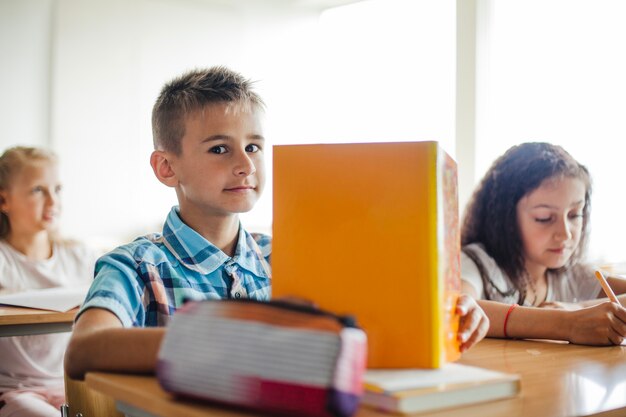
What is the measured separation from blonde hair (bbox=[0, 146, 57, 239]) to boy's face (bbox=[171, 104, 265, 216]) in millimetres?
1747

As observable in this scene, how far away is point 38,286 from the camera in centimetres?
281

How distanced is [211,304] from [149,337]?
0.59 feet

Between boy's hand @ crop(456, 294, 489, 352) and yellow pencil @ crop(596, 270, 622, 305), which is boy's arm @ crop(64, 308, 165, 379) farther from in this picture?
yellow pencil @ crop(596, 270, 622, 305)

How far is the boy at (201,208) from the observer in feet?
4.09

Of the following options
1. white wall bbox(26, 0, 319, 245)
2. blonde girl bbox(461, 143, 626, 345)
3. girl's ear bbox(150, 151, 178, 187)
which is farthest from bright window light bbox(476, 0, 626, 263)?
girl's ear bbox(150, 151, 178, 187)

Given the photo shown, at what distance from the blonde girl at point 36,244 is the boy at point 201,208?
1197mm

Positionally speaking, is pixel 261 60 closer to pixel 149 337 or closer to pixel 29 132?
pixel 29 132

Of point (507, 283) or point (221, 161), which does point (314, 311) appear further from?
point (507, 283)

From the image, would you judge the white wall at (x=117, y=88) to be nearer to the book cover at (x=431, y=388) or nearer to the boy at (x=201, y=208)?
the boy at (x=201, y=208)

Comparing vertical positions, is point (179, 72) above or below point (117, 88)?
above

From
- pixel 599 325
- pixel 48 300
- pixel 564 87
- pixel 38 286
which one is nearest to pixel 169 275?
pixel 599 325

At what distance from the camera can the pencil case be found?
0.64 metres

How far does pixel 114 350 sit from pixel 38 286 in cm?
209

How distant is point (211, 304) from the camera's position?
2.33 ft
